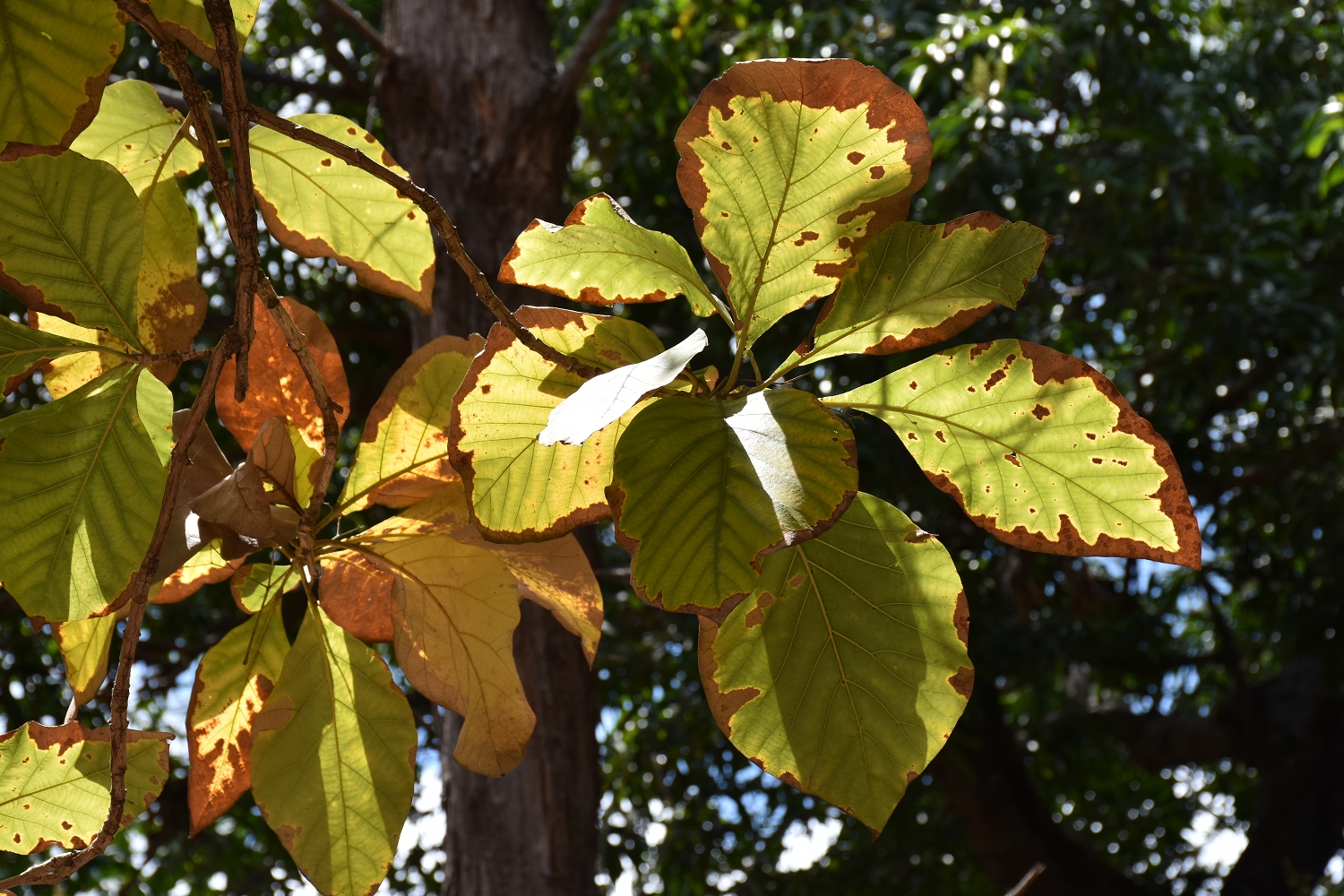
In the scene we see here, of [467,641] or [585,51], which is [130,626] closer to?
[467,641]

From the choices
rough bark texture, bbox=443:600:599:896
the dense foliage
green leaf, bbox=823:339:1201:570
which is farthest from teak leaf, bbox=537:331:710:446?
the dense foliage

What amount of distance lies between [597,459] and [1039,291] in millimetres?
2724

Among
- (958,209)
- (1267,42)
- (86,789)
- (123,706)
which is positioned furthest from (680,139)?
(1267,42)

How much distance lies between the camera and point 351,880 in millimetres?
456

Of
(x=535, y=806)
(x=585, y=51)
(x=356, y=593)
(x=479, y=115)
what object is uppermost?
(x=585, y=51)

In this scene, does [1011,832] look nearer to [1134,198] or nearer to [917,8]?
[1134,198]

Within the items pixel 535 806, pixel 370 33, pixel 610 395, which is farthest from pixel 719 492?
pixel 370 33

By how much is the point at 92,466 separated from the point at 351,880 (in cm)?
21

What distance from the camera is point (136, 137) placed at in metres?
0.51

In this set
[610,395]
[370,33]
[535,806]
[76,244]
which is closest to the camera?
[610,395]

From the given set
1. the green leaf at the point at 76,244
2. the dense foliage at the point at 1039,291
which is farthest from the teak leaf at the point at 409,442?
the dense foliage at the point at 1039,291

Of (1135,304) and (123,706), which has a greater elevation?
(1135,304)

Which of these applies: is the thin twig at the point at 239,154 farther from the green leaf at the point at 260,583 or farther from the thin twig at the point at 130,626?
the green leaf at the point at 260,583

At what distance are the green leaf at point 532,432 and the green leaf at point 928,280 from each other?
8 cm
